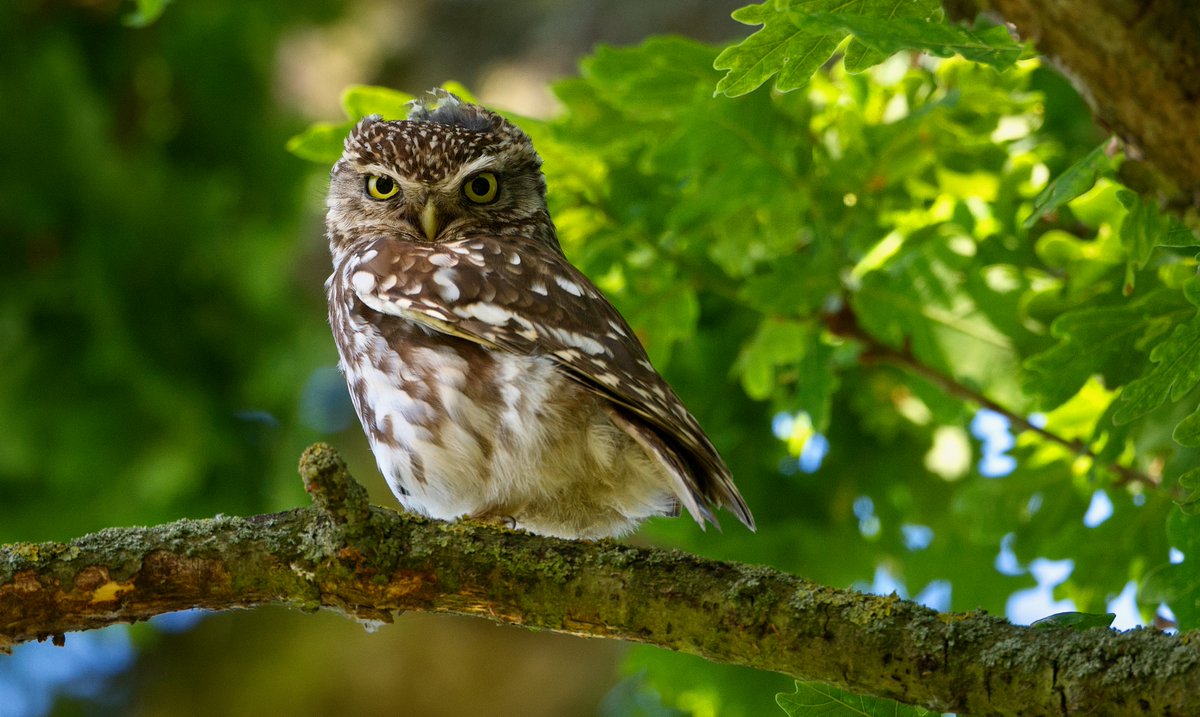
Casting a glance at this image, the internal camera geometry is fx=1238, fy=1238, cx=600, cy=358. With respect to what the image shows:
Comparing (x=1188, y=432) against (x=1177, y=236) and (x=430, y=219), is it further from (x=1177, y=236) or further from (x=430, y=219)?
(x=430, y=219)

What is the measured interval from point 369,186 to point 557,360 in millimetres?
1214

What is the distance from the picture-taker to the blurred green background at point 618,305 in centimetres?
343

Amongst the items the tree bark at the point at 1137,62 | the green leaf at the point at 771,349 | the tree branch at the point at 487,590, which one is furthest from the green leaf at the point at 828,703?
the green leaf at the point at 771,349

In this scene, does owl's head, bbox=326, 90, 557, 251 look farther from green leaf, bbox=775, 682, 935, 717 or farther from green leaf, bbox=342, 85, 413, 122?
green leaf, bbox=775, 682, 935, 717

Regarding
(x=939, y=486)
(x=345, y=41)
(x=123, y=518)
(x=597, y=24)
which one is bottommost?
(x=939, y=486)

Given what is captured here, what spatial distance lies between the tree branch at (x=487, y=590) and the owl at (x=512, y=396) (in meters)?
0.56

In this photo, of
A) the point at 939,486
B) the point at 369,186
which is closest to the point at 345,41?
the point at 369,186

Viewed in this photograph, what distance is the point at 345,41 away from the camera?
28.8 feet

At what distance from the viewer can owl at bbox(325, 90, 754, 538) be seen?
308 cm

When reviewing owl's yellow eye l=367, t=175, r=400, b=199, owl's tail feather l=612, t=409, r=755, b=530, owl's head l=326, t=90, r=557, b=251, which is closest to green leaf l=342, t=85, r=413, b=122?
owl's head l=326, t=90, r=557, b=251

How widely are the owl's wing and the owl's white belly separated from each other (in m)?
0.06

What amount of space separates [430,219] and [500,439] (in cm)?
98

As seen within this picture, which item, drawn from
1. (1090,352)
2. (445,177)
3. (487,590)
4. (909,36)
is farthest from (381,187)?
(909,36)

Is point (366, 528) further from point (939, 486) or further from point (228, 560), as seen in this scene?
point (939, 486)
